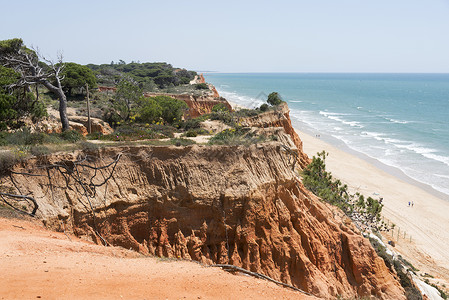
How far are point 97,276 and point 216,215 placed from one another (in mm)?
8478

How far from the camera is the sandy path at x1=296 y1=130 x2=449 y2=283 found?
87.3ft

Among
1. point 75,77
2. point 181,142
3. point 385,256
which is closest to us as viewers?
point 181,142

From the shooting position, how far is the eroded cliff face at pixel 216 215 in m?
14.9

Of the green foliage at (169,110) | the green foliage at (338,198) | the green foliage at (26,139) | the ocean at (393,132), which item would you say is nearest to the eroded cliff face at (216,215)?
the green foliage at (26,139)

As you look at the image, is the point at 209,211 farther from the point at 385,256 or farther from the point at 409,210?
the point at 409,210

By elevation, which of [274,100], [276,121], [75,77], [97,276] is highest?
[75,77]

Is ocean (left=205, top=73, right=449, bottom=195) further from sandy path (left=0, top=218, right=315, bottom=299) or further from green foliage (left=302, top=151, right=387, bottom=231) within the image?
sandy path (left=0, top=218, right=315, bottom=299)

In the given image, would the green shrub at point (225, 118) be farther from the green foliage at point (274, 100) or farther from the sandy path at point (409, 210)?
the sandy path at point (409, 210)

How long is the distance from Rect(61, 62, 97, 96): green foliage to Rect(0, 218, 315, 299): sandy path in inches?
1225

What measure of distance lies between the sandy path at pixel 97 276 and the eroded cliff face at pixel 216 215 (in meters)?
3.65

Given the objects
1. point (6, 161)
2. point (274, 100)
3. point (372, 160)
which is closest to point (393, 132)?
point (372, 160)

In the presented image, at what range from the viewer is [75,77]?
40000 mm

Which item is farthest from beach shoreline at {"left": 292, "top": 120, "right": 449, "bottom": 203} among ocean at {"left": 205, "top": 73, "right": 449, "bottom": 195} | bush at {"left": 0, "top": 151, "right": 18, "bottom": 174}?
bush at {"left": 0, "top": 151, "right": 18, "bottom": 174}

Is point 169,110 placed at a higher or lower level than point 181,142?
higher
